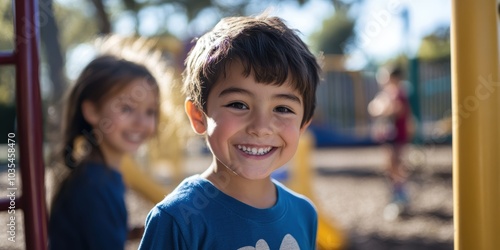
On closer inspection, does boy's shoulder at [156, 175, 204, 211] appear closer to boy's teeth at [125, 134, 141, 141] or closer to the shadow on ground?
boy's teeth at [125, 134, 141, 141]

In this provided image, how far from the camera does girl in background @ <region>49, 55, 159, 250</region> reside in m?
1.86

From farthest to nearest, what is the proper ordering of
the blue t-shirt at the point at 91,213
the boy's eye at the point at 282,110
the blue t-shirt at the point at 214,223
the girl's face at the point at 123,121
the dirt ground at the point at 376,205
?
the dirt ground at the point at 376,205 < the girl's face at the point at 123,121 < the blue t-shirt at the point at 91,213 < the boy's eye at the point at 282,110 < the blue t-shirt at the point at 214,223

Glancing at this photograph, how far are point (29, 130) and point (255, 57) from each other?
66 cm

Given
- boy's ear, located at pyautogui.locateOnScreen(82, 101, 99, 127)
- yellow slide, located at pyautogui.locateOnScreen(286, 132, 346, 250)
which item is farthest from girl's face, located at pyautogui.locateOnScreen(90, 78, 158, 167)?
yellow slide, located at pyautogui.locateOnScreen(286, 132, 346, 250)

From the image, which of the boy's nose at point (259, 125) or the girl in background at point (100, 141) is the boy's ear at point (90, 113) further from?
the boy's nose at point (259, 125)

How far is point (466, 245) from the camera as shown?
1177 millimetres

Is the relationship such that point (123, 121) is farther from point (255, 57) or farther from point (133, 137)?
point (255, 57)

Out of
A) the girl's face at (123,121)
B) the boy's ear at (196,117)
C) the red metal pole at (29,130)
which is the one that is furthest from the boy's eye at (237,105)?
the girl's face at (123,121)

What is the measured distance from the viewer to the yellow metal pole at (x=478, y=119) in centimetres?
116

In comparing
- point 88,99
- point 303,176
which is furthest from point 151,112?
point 303,176

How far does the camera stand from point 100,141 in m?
2.07

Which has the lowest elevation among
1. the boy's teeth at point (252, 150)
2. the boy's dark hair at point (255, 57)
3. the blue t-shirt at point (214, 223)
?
the blue t-shirt at point (214, 223)

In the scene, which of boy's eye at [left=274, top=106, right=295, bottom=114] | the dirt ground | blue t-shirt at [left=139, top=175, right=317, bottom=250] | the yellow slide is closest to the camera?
blue t-shirt at [left=139, top=175, right=317, bottom=250]

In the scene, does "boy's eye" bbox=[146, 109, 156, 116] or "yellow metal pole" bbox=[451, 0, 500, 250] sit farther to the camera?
"boy's eye" bbox=[146, 109, 156, 116]
